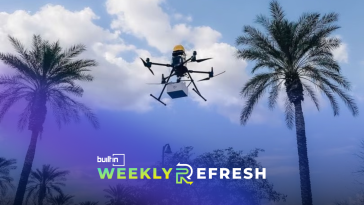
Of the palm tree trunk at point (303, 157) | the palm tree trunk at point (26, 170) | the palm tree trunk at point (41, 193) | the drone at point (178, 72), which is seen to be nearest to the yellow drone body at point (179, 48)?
the drone at point (178, 72)

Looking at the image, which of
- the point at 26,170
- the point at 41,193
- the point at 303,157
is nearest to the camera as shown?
the point at 303,157

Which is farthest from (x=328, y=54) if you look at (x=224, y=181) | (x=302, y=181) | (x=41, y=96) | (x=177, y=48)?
(x=41, y=96)

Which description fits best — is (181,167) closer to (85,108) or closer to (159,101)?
(85,108)

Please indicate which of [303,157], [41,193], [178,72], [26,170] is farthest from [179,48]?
[41,193]

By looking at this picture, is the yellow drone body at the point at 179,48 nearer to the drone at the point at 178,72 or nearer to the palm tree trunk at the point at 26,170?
the drone at the point at 178,72

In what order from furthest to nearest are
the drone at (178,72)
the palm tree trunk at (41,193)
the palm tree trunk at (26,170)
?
the palm tree trunk at (41,193) < the palm tree trunk at (26,170) < the drone at (178,72)

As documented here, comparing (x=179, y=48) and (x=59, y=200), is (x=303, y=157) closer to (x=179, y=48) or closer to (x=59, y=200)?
(x=179, y=48)

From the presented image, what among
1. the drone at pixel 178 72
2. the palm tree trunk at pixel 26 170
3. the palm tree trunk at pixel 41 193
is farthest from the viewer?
the palm tree trunk at pixel 41 193
